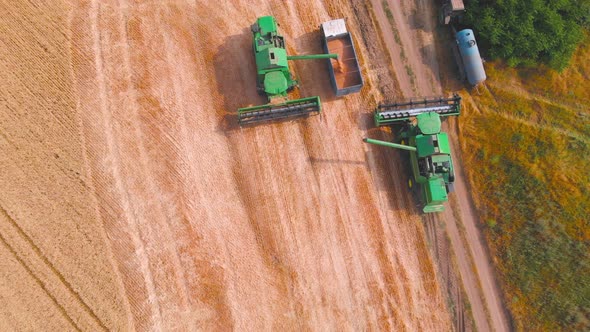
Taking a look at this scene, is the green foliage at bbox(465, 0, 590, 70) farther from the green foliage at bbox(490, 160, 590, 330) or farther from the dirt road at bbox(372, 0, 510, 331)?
the green foliage at bbox(490, 160, 590, 330)

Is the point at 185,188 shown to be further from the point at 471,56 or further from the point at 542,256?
the point at 542,256

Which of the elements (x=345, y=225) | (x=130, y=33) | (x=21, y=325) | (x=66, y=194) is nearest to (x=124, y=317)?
(x=21, y=325)

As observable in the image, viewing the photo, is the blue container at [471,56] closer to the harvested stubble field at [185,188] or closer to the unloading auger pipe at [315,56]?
the harvested stubble field at [185,188]

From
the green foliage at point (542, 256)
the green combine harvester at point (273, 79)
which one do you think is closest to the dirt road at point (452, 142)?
the green foliage at point (542, 256)

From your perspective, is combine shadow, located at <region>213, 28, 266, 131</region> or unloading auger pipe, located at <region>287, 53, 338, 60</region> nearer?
unloading auger pipe, located at <region>287, 53, 338, 60</region>

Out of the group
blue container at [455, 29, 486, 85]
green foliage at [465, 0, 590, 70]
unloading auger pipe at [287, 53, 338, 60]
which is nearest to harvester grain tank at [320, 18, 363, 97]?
unloading auger pipe at [287, 53, 338, 60]

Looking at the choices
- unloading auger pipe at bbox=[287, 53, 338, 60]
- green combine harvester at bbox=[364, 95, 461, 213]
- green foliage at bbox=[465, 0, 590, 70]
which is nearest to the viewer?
green combine harvester at bbox=[364, 95, 461, 213]
